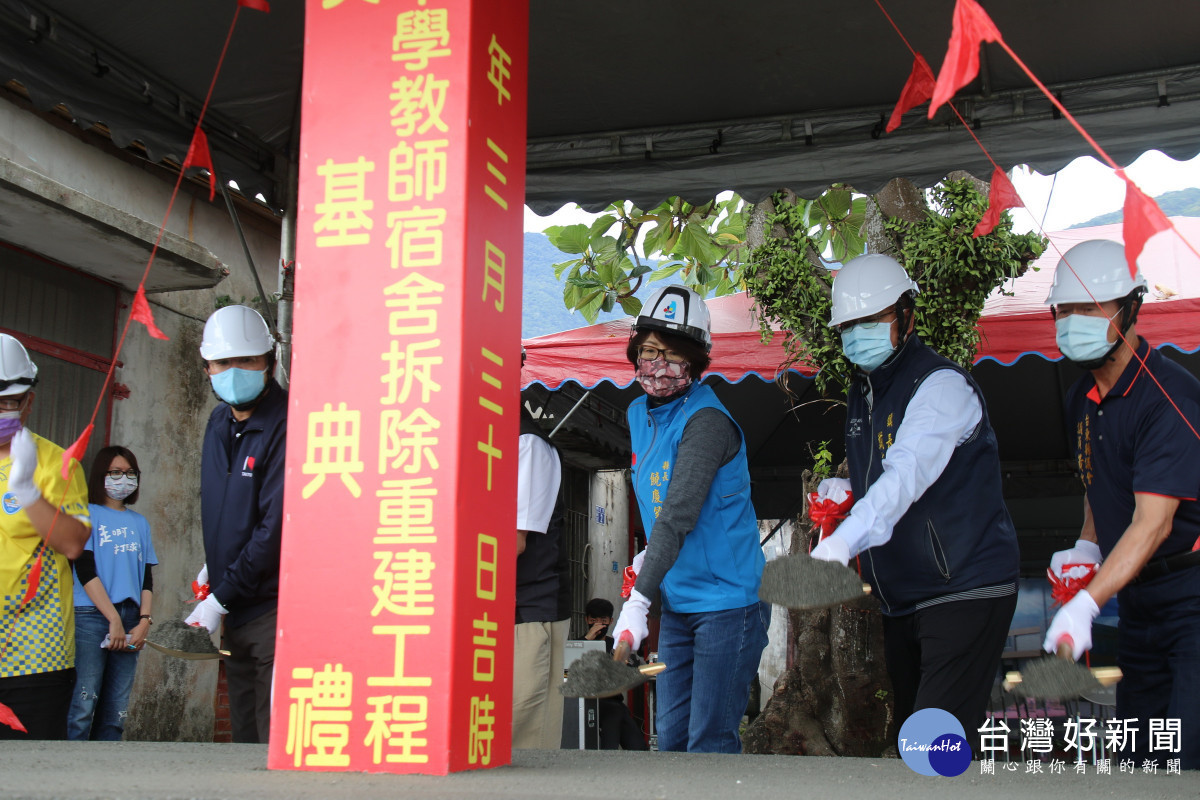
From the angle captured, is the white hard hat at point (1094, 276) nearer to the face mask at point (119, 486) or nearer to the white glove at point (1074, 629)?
the white glove at point (1074, 629)

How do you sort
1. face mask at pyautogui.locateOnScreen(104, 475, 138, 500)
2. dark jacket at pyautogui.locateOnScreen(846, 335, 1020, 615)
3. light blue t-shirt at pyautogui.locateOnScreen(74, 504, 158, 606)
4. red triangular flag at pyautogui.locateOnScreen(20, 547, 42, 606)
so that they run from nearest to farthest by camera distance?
dark jacket at pyautogui.locateOnScreen(846, 335, 1020, 615) < red triangular flag at pyautogui.locateOnScreen(20, 547, 42, 606) < light blue t-shirt at pyautogui.locateOnScreen(74, 504, 158, 606) < face mask at pyautogui.locateOnScreen(104, 475, 138, 500)

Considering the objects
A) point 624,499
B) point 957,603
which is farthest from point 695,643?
point 624,499

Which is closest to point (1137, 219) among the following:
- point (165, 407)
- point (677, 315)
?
point (677, 315)

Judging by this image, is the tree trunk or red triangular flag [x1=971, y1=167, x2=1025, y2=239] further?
the tree trunk

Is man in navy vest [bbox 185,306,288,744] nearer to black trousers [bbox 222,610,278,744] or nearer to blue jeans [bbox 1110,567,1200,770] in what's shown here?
black trousers [bbox 222,610,278,744]

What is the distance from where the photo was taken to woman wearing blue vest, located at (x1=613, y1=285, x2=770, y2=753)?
9.91ft

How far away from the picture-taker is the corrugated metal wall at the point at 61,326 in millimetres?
5770

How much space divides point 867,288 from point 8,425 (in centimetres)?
337

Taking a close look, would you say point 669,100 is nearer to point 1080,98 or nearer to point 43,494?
point 1080,98

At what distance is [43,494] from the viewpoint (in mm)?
3865

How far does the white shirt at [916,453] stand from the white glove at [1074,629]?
475 millimetres

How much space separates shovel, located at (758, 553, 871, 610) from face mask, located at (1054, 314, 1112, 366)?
1.27 m

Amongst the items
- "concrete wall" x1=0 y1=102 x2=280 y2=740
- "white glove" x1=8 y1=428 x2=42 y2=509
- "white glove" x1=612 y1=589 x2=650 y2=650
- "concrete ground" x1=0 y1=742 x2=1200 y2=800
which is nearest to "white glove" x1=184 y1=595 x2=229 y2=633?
"concrete ground" x1=0 y1=742 x2=1200 y2=800

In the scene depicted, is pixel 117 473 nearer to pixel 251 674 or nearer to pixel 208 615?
pixel 208 615
